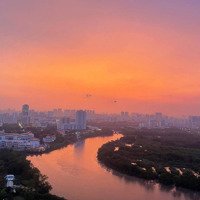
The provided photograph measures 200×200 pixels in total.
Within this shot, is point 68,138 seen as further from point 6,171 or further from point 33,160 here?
point 6,171

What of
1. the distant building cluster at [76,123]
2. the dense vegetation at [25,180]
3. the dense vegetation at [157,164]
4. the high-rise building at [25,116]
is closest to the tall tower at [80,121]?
the distant building cluster at [76,123]

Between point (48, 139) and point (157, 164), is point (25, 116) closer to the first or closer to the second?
point (48, 139)

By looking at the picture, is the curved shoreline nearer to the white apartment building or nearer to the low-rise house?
the white apartment building

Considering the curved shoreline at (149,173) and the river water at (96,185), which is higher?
the curved shoreline at (149,173)

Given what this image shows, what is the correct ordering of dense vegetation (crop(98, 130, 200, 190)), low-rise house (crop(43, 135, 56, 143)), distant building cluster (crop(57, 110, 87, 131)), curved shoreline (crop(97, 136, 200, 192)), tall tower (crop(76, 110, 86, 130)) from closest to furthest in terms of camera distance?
curved shoreline (crop(97, 136, 200, 192))
dense vegetation (crop(98, 130, 200, 190))
low-rise house (crop(43, 135, 56, 143))
distant building cluster (crop(57, 110, 87, 131))
tall tower (crop(76, 110, 86, 130))

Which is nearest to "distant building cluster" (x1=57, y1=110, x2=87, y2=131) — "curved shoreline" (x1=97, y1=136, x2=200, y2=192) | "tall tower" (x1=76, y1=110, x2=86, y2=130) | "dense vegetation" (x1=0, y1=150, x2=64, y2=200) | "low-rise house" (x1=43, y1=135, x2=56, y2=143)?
"tall tower" (x1=76, y1=110, x2=86, y2=130)

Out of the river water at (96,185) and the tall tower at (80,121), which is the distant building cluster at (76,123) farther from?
the river water at (96,185)

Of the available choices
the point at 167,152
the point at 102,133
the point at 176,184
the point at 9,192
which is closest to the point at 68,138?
the point at 102,133

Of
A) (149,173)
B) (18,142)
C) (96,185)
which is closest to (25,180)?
(96,185)
